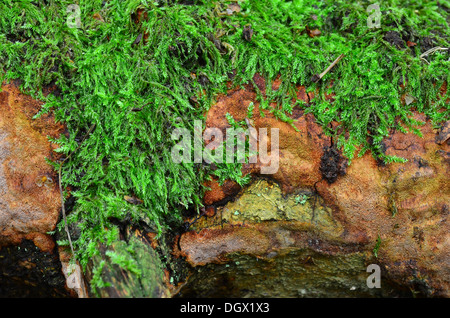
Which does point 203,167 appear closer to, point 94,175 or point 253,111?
point 253,111

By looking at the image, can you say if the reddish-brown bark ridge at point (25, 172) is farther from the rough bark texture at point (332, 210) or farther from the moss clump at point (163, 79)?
the rough bark texture at point (332, 210)

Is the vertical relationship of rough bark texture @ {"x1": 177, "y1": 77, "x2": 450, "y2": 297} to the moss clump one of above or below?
below

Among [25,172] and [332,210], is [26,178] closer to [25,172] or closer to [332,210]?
A: [25,172]

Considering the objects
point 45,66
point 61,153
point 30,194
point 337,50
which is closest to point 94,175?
point 61,153

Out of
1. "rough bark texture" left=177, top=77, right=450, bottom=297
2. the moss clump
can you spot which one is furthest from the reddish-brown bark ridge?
"rough bark texture" left=177, top=77, right=450, bottom=297

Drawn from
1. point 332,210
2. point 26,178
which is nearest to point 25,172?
point 26,178

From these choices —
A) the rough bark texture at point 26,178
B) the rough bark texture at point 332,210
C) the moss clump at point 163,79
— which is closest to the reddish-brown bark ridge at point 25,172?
the rough bark texture at point 26,178

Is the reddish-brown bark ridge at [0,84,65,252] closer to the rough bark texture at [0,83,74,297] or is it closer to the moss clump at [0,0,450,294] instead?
the rough bark texture at [0,83,74,297]

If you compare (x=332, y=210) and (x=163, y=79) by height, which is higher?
(x=163, y=79)
